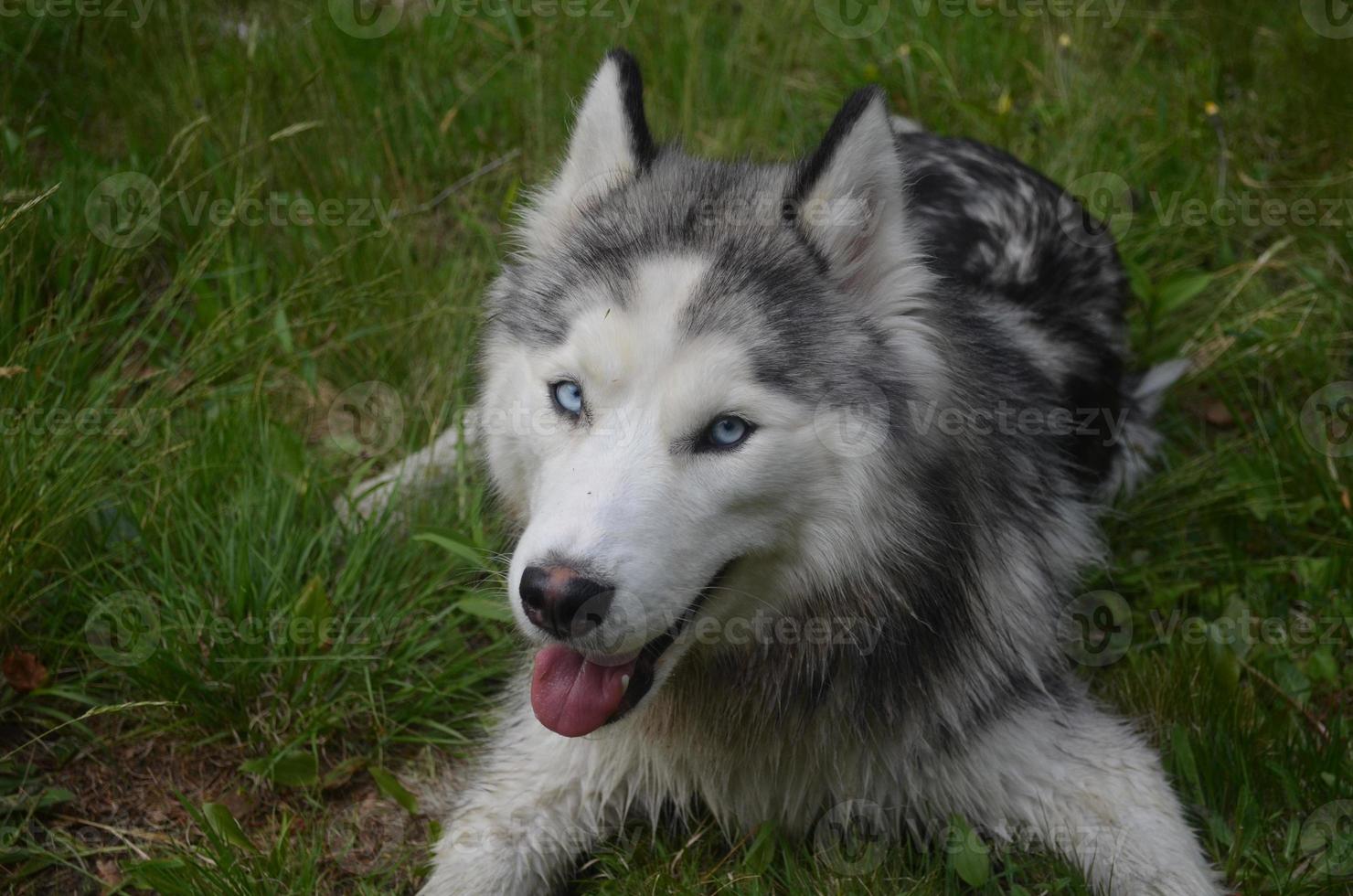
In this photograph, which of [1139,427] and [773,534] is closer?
[773,534]

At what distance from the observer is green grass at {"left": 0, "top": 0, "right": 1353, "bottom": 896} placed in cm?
279

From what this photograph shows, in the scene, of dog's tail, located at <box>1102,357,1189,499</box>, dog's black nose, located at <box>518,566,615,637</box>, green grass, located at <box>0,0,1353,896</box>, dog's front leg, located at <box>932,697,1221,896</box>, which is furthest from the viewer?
dog's tail, located at <box>1102,357,1189,499</box>

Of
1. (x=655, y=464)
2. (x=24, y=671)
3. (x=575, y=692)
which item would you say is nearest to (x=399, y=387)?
(x=24, y=671)

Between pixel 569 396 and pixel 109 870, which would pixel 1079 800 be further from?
pixel 109 870

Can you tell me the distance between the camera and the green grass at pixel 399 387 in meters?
2.79

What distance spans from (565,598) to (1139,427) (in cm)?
258

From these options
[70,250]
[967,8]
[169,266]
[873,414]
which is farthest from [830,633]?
[967,8]

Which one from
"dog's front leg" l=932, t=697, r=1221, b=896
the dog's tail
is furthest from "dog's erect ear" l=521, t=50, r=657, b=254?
the dog's tail

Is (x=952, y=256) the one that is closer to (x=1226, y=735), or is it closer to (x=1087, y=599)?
(x=1087, y=599)

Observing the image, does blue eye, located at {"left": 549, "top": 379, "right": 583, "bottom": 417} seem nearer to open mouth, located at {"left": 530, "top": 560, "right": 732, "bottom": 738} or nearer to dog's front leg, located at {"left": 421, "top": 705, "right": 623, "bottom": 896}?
open mouth, located at {"left": 530, "top": 560, "right": 732, "bottom": 738}

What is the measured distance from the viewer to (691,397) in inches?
83.8

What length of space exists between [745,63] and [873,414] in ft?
10.3

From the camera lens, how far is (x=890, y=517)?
7.35 ft

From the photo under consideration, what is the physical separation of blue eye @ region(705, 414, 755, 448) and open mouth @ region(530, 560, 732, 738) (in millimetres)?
245
